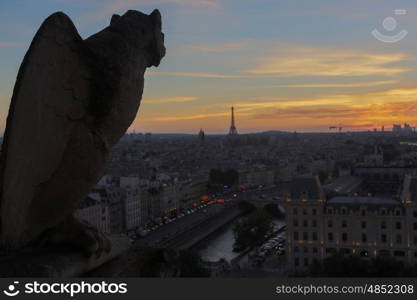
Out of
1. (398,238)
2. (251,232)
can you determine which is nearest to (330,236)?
(398,238)

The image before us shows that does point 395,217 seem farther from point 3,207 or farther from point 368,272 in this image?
point 3,207

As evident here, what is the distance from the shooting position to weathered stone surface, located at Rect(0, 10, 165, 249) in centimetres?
245

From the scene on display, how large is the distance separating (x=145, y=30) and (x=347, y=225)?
1875 cm

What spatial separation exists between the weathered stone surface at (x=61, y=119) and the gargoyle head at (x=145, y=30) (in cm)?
2

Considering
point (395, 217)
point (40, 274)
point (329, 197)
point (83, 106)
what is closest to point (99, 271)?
point (40, 274)

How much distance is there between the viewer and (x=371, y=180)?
34.4 meters

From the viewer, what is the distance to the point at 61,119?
98.7 inches

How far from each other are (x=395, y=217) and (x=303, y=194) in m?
3.33

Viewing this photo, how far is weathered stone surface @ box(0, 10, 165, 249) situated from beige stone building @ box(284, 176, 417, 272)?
18.2 m

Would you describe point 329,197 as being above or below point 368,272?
above

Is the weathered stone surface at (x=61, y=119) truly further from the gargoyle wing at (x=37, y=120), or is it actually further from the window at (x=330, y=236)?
the window at (x=330, y=236)

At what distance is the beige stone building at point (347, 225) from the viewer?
19.8 m

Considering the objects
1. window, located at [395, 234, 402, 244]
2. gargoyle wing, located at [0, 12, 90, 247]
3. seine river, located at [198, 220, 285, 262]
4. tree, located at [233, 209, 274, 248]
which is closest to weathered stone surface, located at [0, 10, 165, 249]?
gargoyle wing, located at [0, 12, 90, 247]

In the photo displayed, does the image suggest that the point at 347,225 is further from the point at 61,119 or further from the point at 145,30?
the point at 61,119
